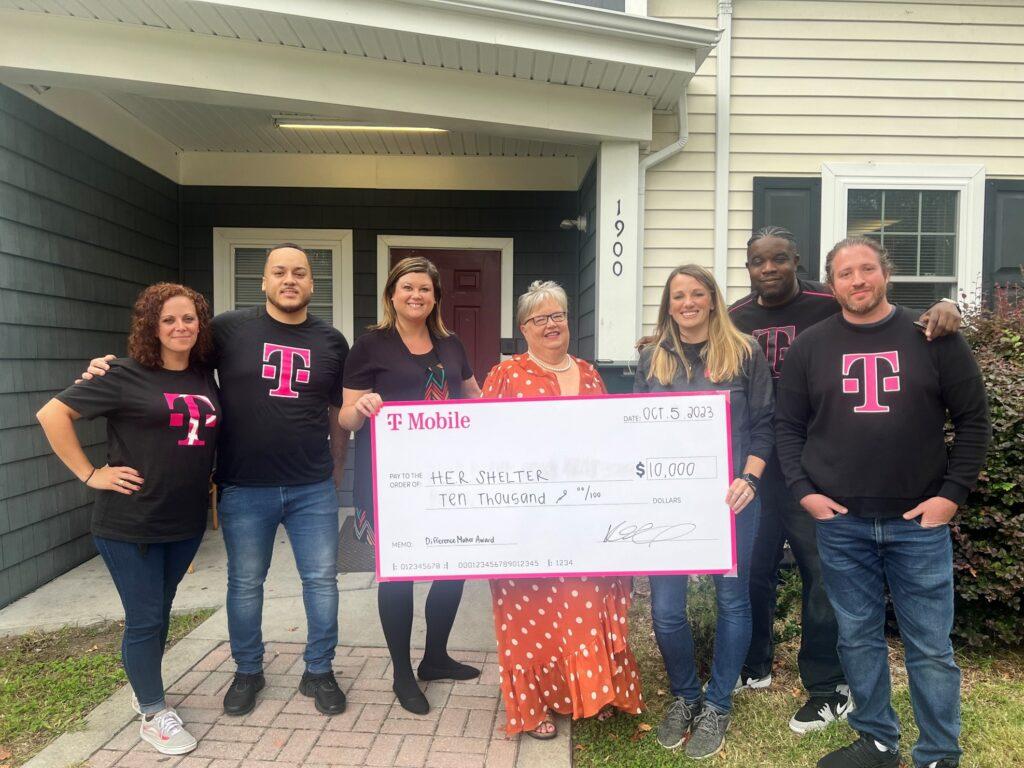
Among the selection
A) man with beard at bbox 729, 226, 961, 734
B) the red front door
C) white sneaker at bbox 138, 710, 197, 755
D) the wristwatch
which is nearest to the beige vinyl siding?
the red front door

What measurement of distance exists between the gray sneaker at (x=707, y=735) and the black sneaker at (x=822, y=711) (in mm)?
337

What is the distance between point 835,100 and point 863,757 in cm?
393

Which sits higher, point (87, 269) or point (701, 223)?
point (701, 223)

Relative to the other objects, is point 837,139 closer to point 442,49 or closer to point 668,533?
point 442,49

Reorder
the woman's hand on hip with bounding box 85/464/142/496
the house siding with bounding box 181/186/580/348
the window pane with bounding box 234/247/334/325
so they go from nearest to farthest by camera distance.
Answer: the woman's hand on hip with bounding box 85/464/142/496 < the house siding with bounding box 181/186/580/348 < the window pane with bounding box 234/247/334/325

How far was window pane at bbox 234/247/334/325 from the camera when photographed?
557 centimetres

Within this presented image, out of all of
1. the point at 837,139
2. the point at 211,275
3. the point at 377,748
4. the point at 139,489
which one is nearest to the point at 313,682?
the point at 377,748

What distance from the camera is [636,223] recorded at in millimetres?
4258

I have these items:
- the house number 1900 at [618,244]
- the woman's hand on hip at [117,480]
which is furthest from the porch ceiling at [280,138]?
the woman's hand on hip at [117,480]

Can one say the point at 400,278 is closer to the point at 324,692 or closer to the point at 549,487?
the point at 549,487

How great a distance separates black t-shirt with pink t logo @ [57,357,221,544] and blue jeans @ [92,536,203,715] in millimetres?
67

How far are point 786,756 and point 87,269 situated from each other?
183 inches

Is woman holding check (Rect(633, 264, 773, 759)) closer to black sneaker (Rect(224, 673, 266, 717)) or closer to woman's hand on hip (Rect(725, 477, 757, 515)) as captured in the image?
woman's hand on hip (Rect(725, 477, 757, 515))

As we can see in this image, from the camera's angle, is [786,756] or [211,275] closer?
[786,756]
